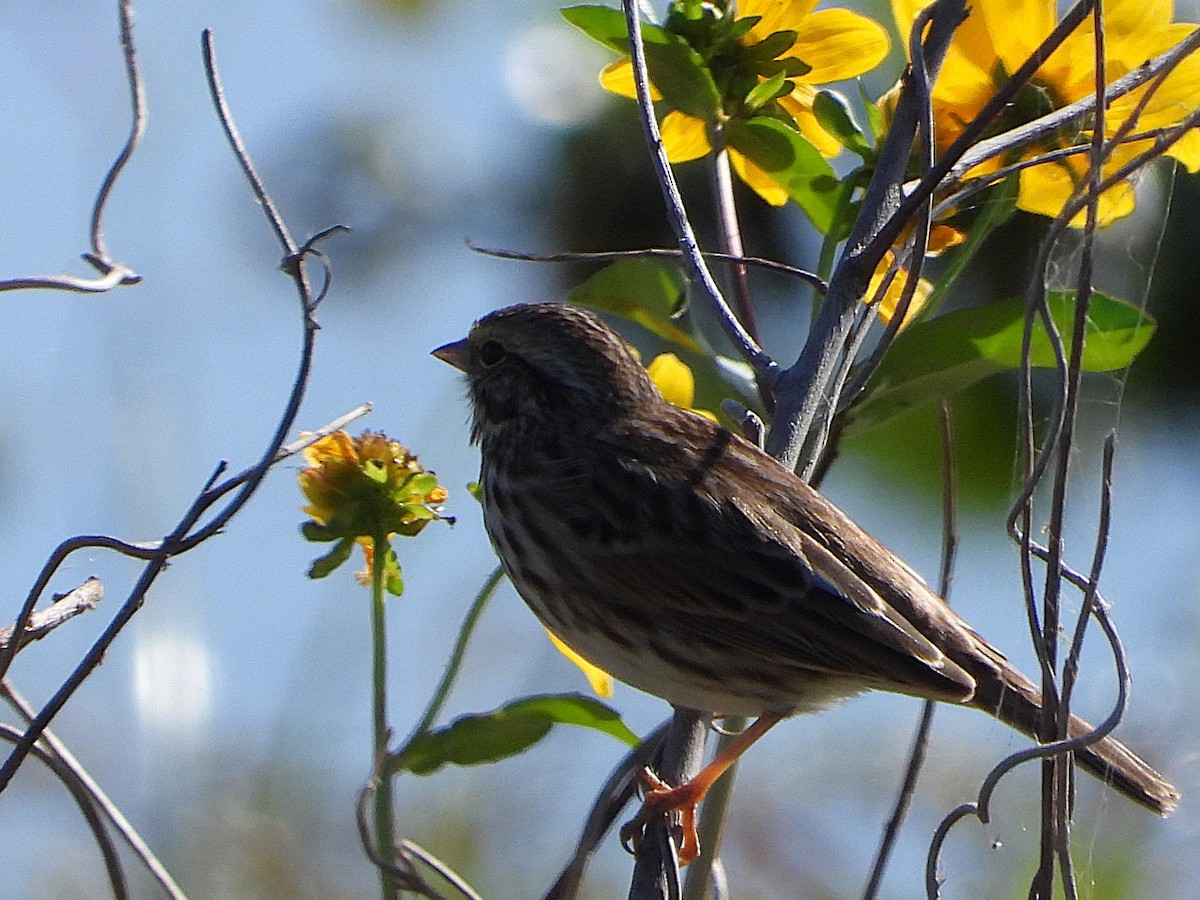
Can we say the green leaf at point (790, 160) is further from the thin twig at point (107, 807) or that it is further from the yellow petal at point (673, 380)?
the thin twig at point (107, 807)

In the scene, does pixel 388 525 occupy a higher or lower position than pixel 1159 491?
lower

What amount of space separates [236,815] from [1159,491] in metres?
1.59

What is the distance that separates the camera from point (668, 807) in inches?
69.7

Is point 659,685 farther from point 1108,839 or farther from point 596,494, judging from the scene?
point 1108,839

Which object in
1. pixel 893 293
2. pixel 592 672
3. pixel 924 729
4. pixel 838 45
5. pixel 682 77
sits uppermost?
pixel 838 45

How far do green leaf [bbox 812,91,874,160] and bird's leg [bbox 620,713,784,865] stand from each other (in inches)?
26.6

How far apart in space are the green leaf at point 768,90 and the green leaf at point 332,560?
677mm

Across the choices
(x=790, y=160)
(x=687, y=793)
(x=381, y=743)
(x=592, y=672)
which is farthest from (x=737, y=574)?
(x=381, y=743)

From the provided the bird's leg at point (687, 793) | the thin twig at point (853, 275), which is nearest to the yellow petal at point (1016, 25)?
the thin twig at point (853, 275)

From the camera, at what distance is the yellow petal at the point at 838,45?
186cm

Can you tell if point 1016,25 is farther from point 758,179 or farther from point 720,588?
point 720,588

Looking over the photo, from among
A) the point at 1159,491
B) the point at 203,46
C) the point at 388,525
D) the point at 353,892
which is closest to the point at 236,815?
the point at 353,892

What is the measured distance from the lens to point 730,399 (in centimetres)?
195

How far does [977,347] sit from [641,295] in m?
0.42
